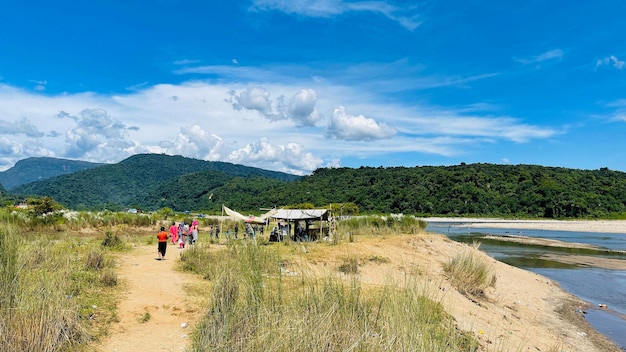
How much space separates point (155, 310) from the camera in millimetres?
8188

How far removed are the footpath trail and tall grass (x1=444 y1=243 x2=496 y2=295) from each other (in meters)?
7.59

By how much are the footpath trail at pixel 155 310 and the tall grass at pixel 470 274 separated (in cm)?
759

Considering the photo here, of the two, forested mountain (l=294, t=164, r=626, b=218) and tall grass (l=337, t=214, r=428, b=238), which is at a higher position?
forested mountain (l=294, t=164, r=626, b=218)

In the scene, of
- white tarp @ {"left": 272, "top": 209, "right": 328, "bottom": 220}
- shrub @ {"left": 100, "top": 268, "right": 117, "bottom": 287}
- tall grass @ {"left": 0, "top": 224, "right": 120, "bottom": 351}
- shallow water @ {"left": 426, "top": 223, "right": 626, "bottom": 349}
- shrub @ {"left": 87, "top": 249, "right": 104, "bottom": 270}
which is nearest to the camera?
A: tall grass @ {"left": 0, "top": 224, "right": 120, "bottom": 351}

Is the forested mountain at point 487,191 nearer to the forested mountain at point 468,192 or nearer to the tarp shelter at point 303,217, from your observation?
the forested mountain at point 468,192

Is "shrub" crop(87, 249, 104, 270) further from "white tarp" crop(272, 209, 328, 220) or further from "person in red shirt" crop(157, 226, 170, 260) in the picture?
"white tarp" crop(272, 209, 328, 220)

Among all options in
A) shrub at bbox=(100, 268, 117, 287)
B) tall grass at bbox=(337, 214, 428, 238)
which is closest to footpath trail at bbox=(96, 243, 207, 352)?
shrub at bbox=(100, 268, 117, 287)

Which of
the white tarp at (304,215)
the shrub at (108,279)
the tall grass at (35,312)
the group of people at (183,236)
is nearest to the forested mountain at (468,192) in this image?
the white tarp at (304,215)

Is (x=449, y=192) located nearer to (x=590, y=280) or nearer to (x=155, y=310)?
(x=590, y=280)

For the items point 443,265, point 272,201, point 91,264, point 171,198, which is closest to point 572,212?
point 272,201

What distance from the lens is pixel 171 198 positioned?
420 feet

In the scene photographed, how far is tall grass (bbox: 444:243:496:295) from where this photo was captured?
510 inches

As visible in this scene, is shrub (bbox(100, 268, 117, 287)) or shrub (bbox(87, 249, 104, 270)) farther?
shrub (bbox(87, 249, 104, 270))

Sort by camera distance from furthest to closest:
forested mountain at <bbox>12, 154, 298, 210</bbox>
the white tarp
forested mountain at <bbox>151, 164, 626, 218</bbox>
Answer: forested mountain at <bbox>12, 154, 298, 210</bbox> < forested mountain at <bbox>151, 164, 626, 218</bbox> < the white tarp
